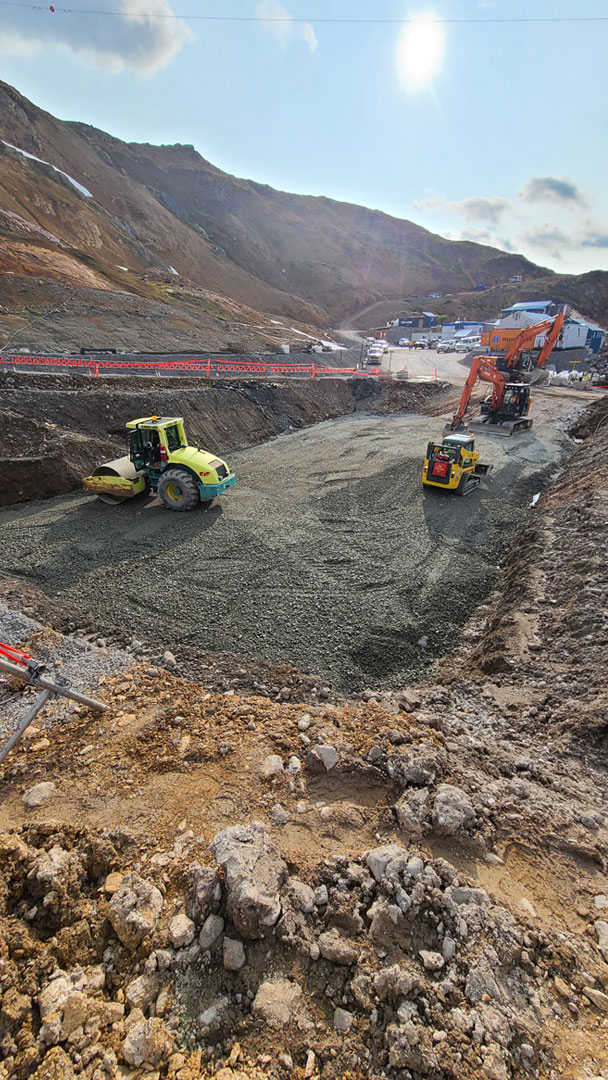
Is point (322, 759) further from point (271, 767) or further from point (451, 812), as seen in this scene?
point (451, 812)

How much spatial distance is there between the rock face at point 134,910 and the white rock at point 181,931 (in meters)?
0.14

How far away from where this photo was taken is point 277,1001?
263 cm

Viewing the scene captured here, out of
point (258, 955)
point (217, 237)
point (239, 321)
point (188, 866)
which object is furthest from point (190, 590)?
point (217, 237)

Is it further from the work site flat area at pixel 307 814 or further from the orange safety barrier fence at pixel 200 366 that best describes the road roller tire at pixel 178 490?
the orange safety barrier fence at pixel 200 366

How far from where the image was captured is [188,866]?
3363 millimetres

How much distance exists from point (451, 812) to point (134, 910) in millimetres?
2397

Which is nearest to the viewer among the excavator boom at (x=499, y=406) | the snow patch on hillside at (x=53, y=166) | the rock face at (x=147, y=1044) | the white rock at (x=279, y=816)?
the rock face at (x=147, y=1044)

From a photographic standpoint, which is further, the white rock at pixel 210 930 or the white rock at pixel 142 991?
the white rock at pixel 210 930

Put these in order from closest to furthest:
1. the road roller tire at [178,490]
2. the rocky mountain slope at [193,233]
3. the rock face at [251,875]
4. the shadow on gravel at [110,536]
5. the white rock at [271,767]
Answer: the rock face at [251,875] → the white rock at [271,767] → the shadow on gravel at [110,536] → the road roller tire at [178,490] → the rocky mountain slope at [193,233]

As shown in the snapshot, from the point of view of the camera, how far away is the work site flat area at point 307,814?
2.50 meters

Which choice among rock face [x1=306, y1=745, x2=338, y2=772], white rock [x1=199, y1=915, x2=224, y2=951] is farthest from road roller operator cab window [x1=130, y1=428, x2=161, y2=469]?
white rock [x1=199, y1=915, x2=224, y2=951]

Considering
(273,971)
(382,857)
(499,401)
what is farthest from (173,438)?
(499,401)

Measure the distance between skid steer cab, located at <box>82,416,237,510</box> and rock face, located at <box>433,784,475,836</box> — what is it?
27.2 feet

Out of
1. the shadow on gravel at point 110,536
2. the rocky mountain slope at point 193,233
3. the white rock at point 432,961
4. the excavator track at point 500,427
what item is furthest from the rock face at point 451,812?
the rocky mountain slope at point 193,233
